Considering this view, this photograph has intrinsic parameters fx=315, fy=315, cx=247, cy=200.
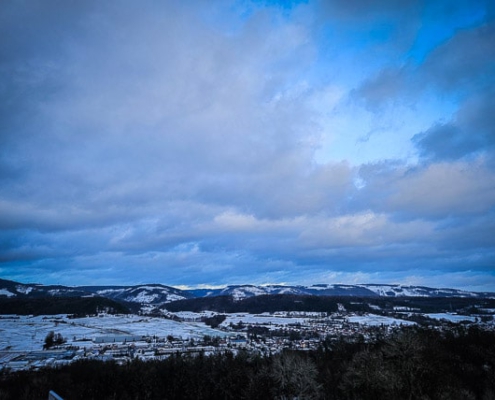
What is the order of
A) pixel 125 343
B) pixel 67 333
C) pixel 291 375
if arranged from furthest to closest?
pixel 67 333
pixel 125 343
pixel 291 375

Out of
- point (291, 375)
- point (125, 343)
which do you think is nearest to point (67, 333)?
point (125, 343)

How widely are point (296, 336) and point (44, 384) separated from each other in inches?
4492

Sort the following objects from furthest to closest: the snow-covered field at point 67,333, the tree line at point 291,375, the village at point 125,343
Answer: the snow-covered field at point 67,333 → the village at point 125,343 → the tree line at point 291,375

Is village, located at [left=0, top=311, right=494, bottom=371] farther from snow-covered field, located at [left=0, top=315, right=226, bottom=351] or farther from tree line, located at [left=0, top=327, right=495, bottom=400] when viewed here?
tree line, located at [left=0, top=327, right=495, bottom=400]

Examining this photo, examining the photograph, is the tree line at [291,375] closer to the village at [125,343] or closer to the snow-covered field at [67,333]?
the village at [125,343]

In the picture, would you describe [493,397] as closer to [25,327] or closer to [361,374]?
[361,374]

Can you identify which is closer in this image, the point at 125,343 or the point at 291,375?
the point at 291,375

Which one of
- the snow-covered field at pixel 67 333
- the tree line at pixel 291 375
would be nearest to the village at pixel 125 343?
the snow-covered field at pixel 67 333

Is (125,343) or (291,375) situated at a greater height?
(291,375)

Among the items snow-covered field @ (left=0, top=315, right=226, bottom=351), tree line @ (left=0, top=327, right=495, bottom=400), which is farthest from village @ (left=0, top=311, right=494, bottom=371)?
→ tree line @ (left=0, top=327, right=495, bottom=400)

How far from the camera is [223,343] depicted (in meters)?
140

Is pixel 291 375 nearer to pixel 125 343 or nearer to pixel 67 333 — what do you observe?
pixel 125 343

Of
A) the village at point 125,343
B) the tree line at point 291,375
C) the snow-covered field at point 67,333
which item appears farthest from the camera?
the snow-covered field at point 67,333

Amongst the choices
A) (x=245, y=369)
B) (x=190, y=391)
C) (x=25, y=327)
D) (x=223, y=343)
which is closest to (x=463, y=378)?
(x=245, y=369)
